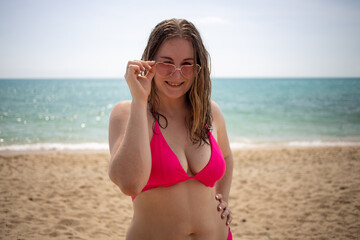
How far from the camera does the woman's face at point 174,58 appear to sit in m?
1.63

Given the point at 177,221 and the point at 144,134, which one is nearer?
the point at 144,134

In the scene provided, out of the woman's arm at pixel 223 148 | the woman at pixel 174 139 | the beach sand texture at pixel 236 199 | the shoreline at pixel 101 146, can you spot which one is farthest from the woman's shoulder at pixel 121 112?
the shoreline at pixel 101 146

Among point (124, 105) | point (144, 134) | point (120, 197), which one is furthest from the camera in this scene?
point (120, 197)

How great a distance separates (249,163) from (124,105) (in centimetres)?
790

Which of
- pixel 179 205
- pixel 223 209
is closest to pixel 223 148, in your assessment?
pixel 223 209

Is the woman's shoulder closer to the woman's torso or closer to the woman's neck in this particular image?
the woman's torso

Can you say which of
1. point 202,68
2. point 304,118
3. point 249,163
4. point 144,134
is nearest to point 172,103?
point 202,68

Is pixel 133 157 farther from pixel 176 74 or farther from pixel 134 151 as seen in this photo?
pixel 176 74

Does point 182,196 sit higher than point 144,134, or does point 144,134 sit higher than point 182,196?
point 144,134

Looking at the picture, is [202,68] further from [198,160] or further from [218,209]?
[218,209]

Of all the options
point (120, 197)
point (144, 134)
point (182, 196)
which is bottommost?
point (120, 197)

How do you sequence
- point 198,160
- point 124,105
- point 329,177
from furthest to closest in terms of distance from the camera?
point 329,177
point 198,160
point 124,105

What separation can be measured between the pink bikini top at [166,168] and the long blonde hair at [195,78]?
0.19m

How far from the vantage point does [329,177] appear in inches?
278
